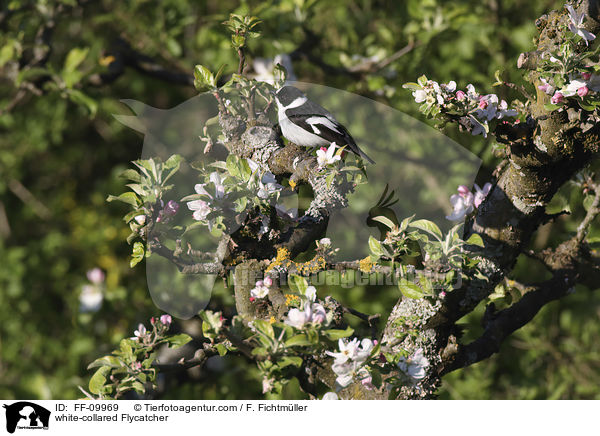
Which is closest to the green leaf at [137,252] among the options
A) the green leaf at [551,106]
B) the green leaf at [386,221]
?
the green leaf at [386,221]

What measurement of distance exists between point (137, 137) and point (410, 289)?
1.35m

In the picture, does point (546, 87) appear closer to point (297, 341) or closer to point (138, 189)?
point (297, 341)

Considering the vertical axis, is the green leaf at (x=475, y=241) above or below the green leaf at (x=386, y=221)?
below

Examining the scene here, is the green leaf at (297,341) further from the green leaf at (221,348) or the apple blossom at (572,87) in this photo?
the apple blossom at (572,87)

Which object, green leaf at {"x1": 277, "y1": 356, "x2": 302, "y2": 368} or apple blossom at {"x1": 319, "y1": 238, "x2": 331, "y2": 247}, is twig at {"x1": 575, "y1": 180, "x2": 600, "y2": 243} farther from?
green leaf at {"x1": 277, "y1": 356, "x2": 302, "y2": 368}

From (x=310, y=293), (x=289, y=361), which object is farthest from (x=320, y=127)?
(x=289, y=361)

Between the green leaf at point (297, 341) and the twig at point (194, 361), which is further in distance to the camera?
the twig at point (194, 361)

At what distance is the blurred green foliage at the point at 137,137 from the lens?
5.30 ft

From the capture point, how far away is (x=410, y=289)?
0.89 metres

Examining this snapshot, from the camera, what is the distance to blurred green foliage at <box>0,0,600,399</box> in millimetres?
1616

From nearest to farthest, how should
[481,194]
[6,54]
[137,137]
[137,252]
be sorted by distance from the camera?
[137,252] < [481,194] < [6,54] < [137,137]
